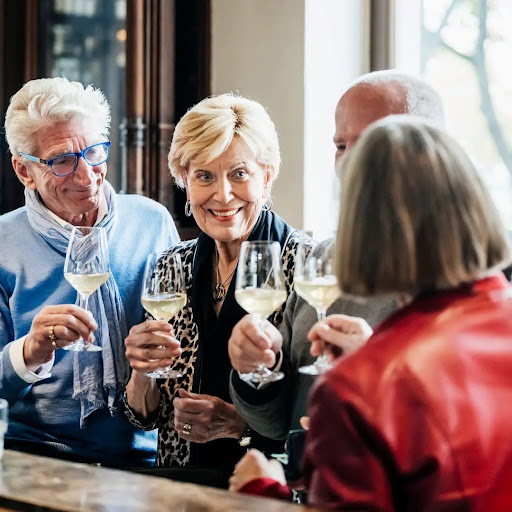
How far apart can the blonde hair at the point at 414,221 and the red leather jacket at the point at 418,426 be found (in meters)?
0.08

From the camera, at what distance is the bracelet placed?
2166 millimetres

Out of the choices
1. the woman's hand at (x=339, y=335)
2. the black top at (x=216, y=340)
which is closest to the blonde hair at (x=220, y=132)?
the black top at (x=216, y=340)

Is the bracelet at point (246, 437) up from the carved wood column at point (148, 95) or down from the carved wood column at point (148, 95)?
down

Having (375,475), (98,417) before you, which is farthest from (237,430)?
(375,475)

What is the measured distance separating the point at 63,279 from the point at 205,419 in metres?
0.65

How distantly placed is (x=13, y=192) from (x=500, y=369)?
3.64 meters

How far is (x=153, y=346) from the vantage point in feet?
6.82

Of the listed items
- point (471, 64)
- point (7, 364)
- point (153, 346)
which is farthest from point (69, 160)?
point (471, 64)

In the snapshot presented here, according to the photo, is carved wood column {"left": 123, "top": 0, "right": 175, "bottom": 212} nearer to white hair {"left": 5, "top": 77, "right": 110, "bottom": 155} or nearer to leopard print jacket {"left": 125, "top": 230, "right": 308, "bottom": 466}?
white hair {"left": 5, "top": 77, "right": 110, "bottom": 155}

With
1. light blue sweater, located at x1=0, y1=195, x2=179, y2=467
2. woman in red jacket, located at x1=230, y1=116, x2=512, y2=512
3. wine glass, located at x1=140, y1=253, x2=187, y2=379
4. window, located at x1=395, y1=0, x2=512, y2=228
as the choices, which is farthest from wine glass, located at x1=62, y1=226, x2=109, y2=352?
window, located at x1=395, y1=0, x2=512, y2=228

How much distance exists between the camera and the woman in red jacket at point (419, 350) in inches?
42.3

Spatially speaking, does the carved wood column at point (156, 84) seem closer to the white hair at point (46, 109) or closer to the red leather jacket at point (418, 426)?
the white hair at point (46, 109)

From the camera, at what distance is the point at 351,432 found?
42.7 inches

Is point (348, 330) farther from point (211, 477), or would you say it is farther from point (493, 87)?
point (493, 87)
